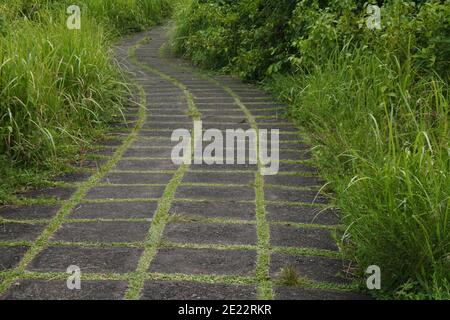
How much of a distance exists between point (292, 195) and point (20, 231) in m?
1.51

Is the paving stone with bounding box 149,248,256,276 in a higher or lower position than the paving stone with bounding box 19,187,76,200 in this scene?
lower

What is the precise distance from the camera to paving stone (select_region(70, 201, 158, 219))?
339cm

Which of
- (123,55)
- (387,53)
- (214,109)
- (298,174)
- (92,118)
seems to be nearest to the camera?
(298,174)

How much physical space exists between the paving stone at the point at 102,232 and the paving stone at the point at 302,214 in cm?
68

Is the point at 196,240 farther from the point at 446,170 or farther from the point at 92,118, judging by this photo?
the point at 92,118

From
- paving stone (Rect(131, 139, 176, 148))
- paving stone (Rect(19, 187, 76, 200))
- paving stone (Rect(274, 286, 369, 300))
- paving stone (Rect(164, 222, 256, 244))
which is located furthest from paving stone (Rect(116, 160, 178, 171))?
paving stone (Rect(274, 286, 369, 300))

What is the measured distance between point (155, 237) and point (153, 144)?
1.72 meters

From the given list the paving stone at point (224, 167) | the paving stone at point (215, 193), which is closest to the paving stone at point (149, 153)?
the paving stone at point (224, 167)

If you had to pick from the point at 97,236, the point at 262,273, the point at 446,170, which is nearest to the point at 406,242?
the point at 446,170

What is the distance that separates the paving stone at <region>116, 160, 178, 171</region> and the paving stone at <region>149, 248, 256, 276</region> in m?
1.30

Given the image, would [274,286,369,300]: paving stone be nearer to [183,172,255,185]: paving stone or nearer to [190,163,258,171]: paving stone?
[183,172,255,185]: paving stone

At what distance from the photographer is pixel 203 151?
4551 millimetres

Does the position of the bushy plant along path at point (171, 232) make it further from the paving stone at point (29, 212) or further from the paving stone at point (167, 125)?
the paving stone at point (167, 125)

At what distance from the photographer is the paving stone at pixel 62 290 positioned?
8.33 ft
